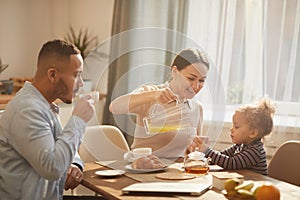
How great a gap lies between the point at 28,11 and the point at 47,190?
220 cm

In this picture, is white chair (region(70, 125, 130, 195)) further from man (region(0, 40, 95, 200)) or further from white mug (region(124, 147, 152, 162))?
man (region(0, 40, 95, 200))

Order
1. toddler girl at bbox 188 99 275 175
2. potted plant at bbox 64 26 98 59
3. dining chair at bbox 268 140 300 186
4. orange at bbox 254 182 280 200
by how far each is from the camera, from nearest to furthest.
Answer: orange at bbox 254 182 280 200 < toddler girl at bbox 188 99 275 175 < dining chair at bbox 268 140 300 186 < potted plant at bbox 64 26 98 59

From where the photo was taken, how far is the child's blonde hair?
225cm

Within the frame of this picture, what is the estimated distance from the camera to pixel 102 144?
8.32 ft

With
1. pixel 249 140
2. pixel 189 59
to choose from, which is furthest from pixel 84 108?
pixel 249 140

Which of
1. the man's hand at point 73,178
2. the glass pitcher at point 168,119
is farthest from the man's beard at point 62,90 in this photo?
the glass pitcher at point 168,119

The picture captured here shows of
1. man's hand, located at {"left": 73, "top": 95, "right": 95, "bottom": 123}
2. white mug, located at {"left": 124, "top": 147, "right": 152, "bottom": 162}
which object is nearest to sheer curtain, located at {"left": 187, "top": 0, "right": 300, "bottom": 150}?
white mug, located at {"left": 124, "top": 147, "right": 152, "bottom": 162}

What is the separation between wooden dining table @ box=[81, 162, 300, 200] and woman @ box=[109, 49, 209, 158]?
10.2 inches

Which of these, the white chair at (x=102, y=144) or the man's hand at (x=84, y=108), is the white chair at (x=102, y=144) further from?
the man's hand at (x=84, y=108)

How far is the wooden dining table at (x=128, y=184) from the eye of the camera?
1755 mm

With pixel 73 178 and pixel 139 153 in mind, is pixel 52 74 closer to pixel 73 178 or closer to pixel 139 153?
pixel 73 178

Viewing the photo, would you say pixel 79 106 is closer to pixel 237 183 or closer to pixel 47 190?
pixel 47 190

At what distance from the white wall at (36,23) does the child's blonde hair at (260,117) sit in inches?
63.8

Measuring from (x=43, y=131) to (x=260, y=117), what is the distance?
1.06m
